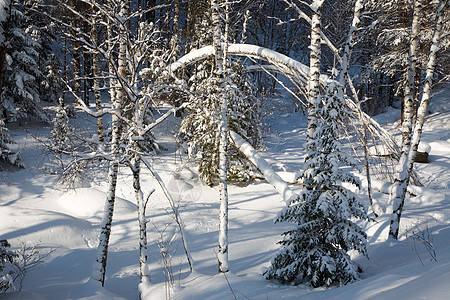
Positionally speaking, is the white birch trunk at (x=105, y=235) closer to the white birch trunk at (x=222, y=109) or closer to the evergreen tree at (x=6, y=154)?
the white birch trunk at (x=222, y=109)

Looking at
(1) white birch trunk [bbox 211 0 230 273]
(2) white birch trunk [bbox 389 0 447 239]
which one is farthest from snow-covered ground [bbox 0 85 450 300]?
(2) white birch trunk [bbox 389 0 447 239]

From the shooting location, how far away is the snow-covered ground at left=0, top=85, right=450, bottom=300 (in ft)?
15.5

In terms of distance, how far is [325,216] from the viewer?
4.45m

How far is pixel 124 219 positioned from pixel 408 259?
9.35 meters

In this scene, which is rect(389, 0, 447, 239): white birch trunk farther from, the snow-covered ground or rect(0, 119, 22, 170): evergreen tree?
rect(0, 119, 22, 170): evergreen tree

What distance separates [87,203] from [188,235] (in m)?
4.62

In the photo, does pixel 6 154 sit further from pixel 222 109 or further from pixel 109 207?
pixel 222 109

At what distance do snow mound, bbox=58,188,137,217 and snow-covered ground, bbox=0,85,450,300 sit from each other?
0.04 meters

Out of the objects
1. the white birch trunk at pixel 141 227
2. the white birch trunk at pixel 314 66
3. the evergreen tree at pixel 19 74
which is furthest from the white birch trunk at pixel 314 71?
the evergreen tree at pixel 19 74

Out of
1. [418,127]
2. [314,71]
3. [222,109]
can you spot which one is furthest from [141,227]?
[418,127]

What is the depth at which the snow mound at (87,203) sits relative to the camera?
11445 millimetres

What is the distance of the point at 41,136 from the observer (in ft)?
54.7

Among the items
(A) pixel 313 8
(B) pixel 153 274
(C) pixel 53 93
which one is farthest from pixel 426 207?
(C) pixel 53 93

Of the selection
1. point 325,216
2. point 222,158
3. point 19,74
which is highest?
point 19,74
